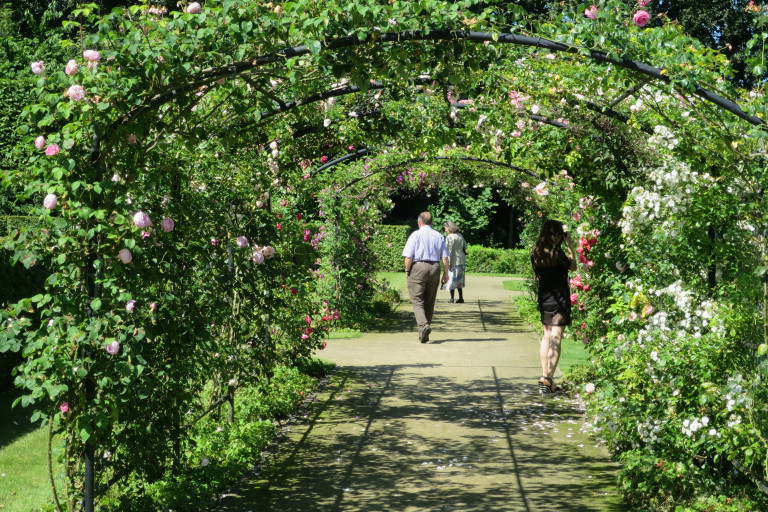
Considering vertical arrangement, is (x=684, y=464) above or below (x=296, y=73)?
below

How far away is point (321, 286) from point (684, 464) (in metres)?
7.82

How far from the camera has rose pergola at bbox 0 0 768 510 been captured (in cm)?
340

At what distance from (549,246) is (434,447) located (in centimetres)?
234

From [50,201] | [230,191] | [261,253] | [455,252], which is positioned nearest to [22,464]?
[261,253]

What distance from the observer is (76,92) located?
130 inches

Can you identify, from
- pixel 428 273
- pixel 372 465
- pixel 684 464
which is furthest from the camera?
pixel 428 273

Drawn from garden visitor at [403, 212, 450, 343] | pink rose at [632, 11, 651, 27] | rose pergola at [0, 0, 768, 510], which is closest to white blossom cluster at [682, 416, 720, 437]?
rose pergola at [0, 0, 768, 510]

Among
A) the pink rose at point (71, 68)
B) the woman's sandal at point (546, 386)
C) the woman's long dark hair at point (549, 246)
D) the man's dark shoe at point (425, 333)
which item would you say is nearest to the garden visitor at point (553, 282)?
the woman's long dark hair at point (549, 246)

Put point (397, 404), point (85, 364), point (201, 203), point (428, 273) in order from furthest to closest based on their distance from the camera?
point (428, 273), point (397, 404), point (201, 203), point (85, 364)

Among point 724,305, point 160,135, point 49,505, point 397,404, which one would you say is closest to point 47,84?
point 160,135

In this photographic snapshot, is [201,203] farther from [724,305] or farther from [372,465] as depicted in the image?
[724,305]

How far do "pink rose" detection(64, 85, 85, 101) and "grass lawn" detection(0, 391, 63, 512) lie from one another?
1.97m

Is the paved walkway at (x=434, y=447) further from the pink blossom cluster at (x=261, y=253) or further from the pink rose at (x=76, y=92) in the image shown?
the pink rose at (x=76, y=92)

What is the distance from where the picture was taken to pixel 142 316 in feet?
11.7
